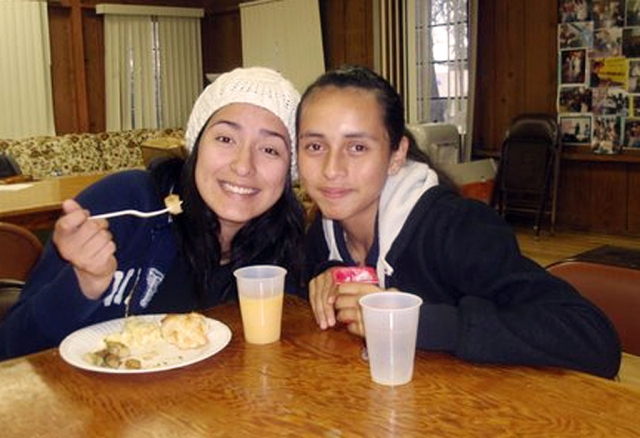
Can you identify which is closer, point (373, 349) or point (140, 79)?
point (373, 349)

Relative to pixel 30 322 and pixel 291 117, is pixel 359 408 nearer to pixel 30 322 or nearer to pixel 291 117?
pixel 30 322

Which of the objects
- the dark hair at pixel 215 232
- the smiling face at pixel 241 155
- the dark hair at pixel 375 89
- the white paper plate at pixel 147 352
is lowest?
the white paper plate at pixel 147 352

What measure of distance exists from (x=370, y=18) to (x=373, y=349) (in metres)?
7.12

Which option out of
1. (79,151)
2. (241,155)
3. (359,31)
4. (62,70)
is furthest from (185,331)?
(62,70)

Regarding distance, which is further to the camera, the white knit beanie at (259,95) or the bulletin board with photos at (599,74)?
the bulletin board with photos at (599,74)

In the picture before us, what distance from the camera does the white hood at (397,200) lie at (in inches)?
59.2

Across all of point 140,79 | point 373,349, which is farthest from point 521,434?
point 140,79

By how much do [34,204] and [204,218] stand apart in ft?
6.24

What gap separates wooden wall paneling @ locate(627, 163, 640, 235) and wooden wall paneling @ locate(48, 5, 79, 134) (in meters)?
6.51

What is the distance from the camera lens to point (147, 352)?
125cm

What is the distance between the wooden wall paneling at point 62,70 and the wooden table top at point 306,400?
815 cm

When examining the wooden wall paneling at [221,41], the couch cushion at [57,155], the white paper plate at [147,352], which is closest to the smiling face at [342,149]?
the white paper plate at [147,352]

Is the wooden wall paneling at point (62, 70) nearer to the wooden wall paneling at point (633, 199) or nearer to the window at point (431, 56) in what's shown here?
the window at point (431, 56)

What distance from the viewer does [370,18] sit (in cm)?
777
